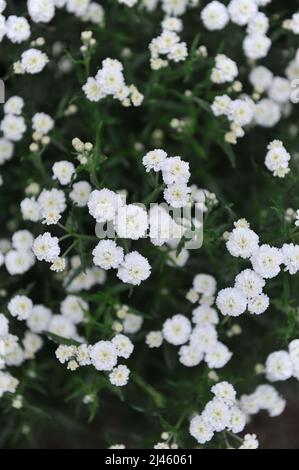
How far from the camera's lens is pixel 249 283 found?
296cm

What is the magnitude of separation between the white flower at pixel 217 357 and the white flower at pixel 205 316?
13cm

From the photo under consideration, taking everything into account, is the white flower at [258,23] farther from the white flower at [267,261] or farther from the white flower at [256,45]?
the white flower at [267,261]

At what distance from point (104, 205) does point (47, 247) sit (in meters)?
0.32

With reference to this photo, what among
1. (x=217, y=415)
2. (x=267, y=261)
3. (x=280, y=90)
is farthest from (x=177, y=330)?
(x=280, y=90)

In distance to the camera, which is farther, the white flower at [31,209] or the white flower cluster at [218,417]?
the white flower at [31,209]

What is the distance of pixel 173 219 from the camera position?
3133 millimetres

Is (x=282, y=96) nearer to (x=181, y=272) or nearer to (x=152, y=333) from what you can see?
(x=181, y=272)

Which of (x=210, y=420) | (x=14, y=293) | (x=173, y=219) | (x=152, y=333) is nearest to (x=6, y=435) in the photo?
(x=14, y=293)

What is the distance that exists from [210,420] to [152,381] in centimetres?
95

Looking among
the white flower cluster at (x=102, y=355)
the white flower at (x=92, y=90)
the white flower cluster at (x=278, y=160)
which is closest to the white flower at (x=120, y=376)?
the white flower cluster at (x=102, y=355)

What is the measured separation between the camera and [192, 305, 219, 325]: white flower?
11.0 ft

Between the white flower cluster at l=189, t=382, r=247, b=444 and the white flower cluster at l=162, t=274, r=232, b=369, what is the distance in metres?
0.20

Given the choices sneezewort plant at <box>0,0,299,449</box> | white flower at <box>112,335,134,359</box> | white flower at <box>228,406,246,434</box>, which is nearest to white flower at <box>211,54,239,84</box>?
sneezewort plant at <box>0,0,299,449</box>

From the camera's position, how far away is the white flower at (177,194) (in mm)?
2912
